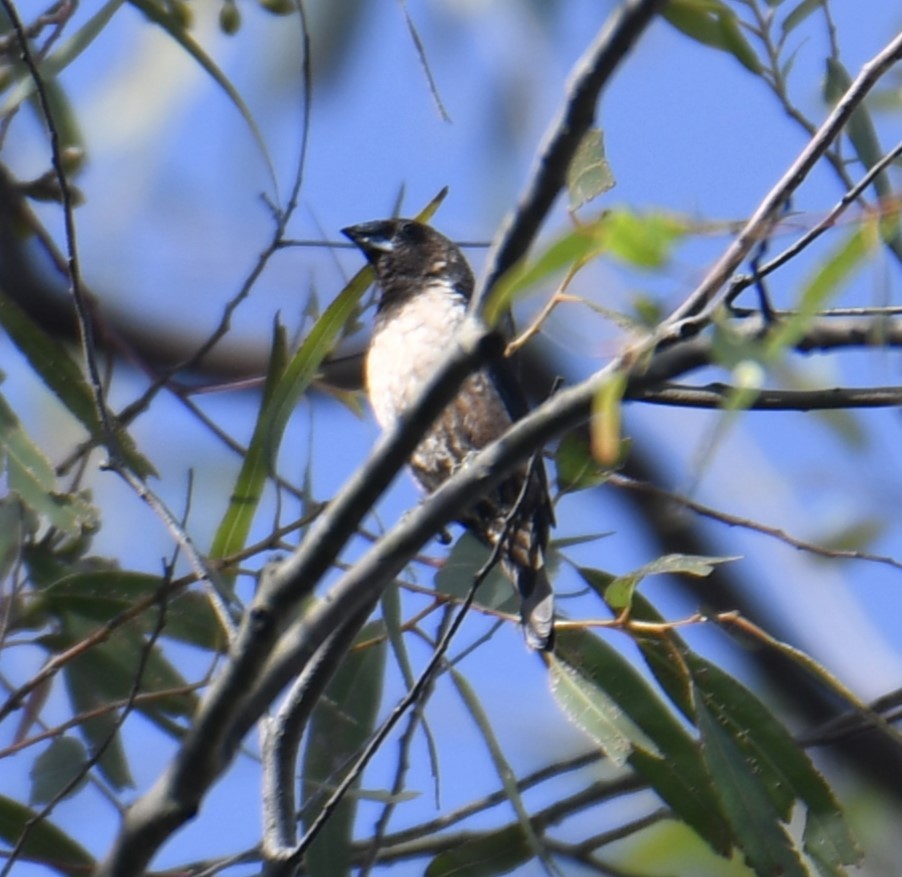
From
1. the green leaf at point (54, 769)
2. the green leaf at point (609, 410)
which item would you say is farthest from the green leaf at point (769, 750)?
the green leaf at point (609, 410)

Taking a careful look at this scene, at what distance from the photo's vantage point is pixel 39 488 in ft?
7.43

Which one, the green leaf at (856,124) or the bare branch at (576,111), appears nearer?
the bare branch at (576,111)

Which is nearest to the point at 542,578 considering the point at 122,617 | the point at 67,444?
the point at 122,617

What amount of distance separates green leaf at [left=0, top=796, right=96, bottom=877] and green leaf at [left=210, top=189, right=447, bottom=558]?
1.49 ft

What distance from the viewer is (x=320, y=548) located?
1358mm

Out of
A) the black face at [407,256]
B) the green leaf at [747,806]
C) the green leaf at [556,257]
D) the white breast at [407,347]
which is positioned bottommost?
the green leaf at [747,806]

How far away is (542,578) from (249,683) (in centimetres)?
112

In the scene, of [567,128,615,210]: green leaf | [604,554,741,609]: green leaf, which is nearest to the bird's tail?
[604,554,741,609]: green leaf

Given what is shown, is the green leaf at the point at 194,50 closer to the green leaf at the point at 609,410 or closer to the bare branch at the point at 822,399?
the bare branch at the point at 822,399

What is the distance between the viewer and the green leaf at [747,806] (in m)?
2.19

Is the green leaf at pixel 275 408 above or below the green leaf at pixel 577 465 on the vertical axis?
above

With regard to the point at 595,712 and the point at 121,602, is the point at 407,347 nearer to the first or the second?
the point at 121,602

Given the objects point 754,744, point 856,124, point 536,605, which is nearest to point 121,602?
point 536,605

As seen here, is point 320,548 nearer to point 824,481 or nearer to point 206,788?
point 206,788
